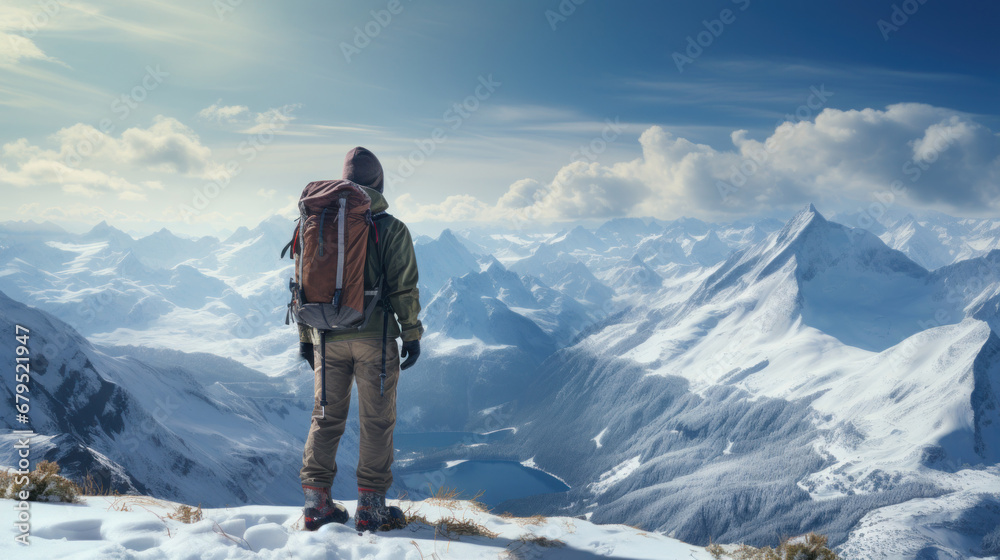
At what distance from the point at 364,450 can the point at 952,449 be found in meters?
231

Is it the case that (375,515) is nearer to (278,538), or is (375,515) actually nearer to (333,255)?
(278,538)

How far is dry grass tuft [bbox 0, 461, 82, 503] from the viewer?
6355mm

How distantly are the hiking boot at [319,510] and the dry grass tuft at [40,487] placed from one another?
326 cm

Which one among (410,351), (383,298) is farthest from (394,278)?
(410,351)

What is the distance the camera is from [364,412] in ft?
24.0

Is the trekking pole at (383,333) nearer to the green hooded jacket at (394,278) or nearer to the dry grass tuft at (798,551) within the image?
the green hooded jacket at (394,278)

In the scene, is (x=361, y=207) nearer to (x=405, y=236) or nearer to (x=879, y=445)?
(x=405, y=236)

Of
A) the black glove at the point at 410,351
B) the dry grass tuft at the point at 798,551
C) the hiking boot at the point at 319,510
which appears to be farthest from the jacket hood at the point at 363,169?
the dry grass tuft at the point at 798,551

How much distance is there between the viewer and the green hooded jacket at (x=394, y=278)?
7188 millimetres

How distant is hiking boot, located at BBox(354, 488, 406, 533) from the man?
0.05ft

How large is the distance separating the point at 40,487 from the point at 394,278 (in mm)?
5655

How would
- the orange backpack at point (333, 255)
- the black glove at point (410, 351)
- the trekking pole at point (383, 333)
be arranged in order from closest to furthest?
the orange backpack at point (333, 255), the trekking pole at point (383, 333), the black glove at point (410, 351)

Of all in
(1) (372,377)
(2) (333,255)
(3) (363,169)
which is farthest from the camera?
(3) (363,169)

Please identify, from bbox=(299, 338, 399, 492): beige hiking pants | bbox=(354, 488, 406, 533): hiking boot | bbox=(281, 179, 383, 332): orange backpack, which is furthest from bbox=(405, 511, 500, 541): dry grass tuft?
bbox=(281, 179, 383, 332): orange backpack
